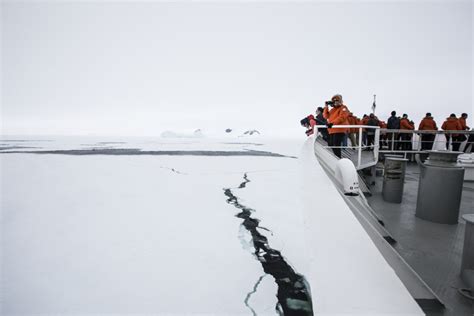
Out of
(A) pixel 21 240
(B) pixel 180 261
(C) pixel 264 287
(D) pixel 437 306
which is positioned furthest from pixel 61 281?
(D) pixel 437 306

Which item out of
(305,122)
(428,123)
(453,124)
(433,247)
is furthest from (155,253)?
(453,124)

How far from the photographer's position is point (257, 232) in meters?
2.73

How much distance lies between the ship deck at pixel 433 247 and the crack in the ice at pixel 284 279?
0.69m

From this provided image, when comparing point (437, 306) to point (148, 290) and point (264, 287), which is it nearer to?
point (264, 287)

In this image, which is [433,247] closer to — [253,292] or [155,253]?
[253,292]

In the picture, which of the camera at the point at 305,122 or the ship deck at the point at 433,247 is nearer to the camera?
the ship deck at the point at 433,247

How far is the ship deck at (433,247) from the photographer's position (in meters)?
1.60

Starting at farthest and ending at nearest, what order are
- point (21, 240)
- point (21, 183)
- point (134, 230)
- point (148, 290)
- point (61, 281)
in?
point (21, 183) → point (134, 230) → point (21, 240) → point (61, 281) → point (148, 290)

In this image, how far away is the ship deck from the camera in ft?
5.25

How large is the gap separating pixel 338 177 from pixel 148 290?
63.7 inches

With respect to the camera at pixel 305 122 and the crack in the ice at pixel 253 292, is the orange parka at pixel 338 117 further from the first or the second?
the crack in the ice at pixel 253 292

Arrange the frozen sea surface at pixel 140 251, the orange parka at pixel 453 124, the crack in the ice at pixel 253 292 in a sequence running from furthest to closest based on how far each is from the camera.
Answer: the orange parka at pixel 453 124, the frozen sea surface at pixel 140 251, the crack in the ice at pixel 253 292

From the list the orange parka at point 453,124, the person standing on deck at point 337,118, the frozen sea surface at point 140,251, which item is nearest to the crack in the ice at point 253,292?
the frozen sea surface at point 140,251

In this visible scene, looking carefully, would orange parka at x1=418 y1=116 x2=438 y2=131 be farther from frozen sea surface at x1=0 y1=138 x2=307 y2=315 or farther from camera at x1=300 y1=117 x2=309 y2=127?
frozen sea surface at x1=0 y1=138 x2=307 y2=315
